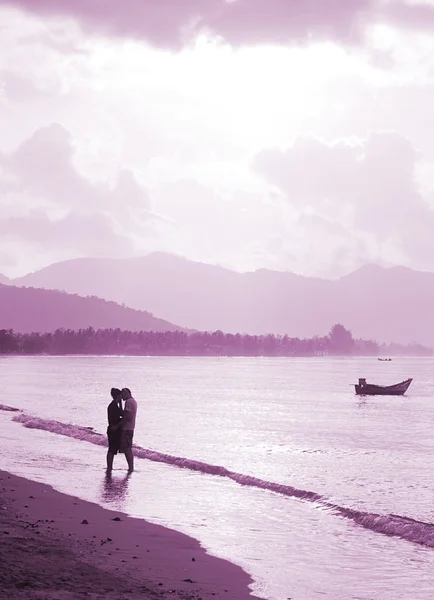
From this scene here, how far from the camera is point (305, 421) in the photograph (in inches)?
2940

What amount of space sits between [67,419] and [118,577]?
5309 centimetres

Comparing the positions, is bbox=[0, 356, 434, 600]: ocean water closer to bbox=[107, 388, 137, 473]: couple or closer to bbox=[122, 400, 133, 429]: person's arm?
bbox=[107, 388, 137, 473]: couple

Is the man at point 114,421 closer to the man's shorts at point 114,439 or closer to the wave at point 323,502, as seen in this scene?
the man's shorts at point 114,439

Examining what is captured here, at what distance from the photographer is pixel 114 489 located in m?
25.4

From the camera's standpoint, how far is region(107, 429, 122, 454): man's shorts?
27.8 m

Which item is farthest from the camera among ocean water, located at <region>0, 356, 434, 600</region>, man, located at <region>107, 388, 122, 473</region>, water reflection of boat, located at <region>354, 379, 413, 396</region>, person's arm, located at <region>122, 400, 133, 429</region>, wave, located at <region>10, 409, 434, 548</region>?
water reflection of boat, located at <region>354, 379, 413, 396</region>

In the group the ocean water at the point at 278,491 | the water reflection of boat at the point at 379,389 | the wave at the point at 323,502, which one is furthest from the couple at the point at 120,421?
the water reflection of boat at the point at 379,389

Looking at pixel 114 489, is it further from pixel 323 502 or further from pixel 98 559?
pixel 98 559

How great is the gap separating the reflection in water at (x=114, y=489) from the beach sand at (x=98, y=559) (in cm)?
184

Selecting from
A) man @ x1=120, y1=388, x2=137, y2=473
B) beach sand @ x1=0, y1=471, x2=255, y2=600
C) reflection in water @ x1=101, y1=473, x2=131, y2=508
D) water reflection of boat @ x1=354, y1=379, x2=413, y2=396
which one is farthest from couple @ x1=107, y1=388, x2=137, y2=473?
water reflection of boat @ x1=354, y1=379, x2=413, y2=396

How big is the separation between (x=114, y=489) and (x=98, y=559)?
11.2 m

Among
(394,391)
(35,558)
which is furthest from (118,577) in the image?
(394,391)

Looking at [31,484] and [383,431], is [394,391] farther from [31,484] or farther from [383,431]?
[31,484]

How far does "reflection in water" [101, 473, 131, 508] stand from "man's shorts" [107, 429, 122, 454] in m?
0.90
